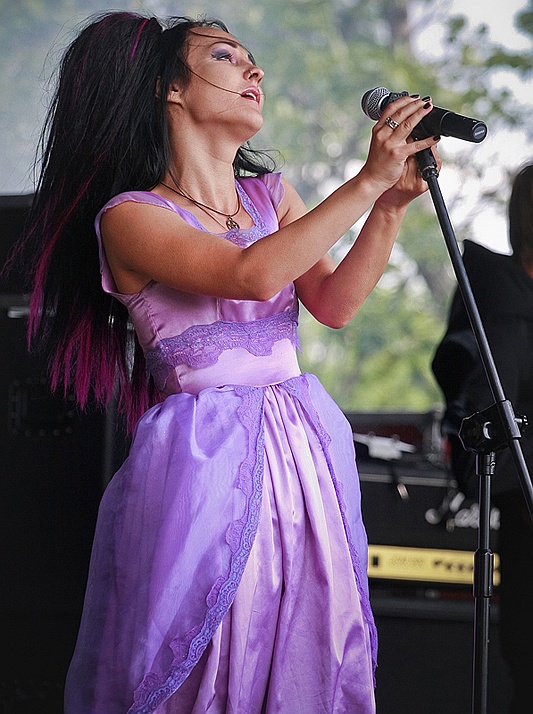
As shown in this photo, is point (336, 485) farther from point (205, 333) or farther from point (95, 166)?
point (95, 166)

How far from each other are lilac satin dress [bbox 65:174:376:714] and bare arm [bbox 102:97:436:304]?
0.06 meters

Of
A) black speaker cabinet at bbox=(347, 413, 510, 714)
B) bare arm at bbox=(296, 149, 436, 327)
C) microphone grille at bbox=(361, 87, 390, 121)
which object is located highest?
microphone grille at bbox=(361, 87, 390, 121)

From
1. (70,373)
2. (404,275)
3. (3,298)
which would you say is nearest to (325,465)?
(70,373)

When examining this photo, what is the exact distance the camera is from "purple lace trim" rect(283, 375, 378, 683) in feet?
4.65

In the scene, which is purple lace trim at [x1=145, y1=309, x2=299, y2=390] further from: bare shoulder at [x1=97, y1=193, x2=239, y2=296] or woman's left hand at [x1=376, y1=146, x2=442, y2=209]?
woman's left hand at [x1=376, y1=146, x2=442, y2=209]

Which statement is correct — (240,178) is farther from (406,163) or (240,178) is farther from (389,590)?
(389,590)

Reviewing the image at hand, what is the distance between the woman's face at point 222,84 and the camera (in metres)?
1.49

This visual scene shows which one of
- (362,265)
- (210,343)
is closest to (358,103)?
(362,265)

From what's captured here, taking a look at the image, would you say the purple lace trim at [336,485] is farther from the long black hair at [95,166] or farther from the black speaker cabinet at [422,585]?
the black speaker cabinet at [422,585]

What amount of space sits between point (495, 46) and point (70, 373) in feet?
11.0

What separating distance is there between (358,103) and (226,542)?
3674mm

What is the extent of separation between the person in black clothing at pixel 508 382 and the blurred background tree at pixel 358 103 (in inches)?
90.6

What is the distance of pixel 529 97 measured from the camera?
440 centimetres

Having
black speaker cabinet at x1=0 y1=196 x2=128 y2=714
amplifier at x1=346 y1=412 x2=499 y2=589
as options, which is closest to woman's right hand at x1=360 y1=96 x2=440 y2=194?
black speaker cabinet at x1=0 y1=196 x2=128 y2=714
